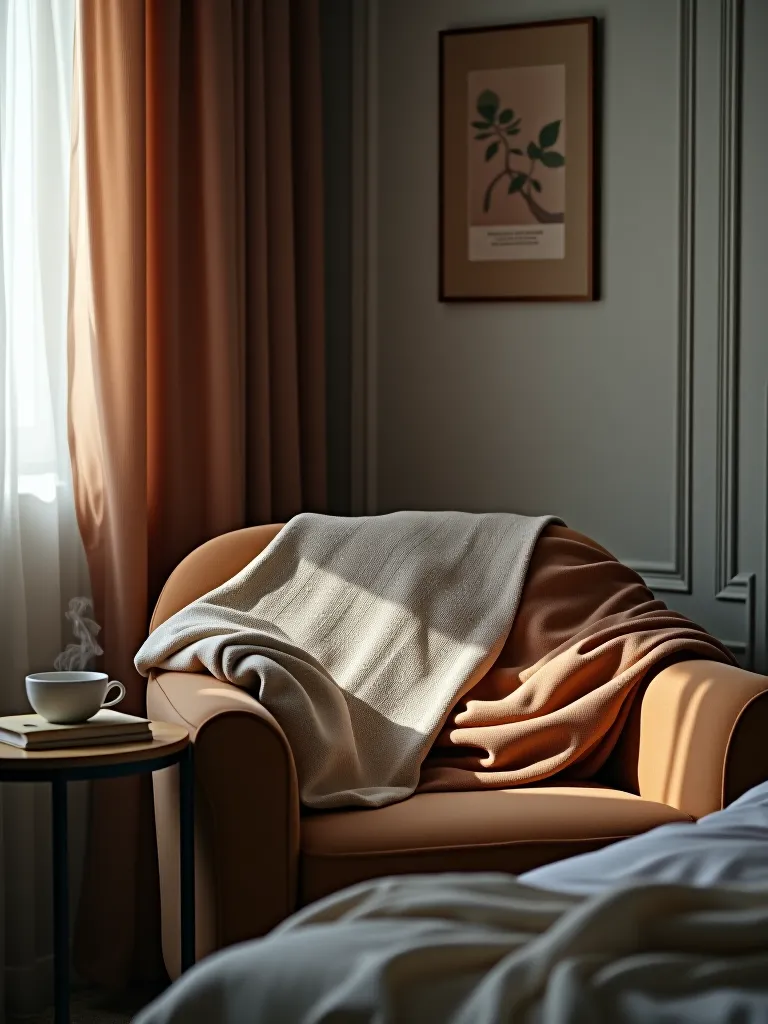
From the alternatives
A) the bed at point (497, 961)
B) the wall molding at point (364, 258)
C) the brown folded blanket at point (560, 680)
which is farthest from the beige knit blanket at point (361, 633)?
the bed at point (497, 961)

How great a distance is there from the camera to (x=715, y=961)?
3.61ft

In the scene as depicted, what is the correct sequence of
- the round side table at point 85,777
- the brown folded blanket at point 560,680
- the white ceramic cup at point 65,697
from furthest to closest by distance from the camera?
1. the brown folded blanket at point 560,680
2. the white ceramic cup at point 65,697
3. the round side table at point 85,777

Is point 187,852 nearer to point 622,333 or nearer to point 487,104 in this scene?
point 622,333

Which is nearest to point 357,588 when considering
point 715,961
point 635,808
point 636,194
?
point 635,808

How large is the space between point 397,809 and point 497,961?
3.74 ft

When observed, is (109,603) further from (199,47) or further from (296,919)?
(296,919)

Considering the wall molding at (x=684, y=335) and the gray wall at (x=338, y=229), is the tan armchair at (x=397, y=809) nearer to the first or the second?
the wall molding at (x=684, y=335)

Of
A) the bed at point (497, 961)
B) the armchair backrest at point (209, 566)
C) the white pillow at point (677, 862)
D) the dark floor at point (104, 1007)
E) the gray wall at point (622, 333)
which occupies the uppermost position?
the gray wall at point (622, 333)

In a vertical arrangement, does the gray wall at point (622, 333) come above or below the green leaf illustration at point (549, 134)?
below

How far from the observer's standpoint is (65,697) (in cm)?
213

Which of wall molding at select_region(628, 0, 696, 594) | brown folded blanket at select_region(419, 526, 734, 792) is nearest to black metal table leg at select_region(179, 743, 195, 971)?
brown folded blanket at select_region(419, 526, 734, 792)

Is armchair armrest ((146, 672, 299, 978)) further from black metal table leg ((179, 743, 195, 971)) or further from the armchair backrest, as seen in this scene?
the armchair backrest

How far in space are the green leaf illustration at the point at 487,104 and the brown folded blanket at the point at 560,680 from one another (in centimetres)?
130

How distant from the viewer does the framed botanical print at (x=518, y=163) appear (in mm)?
3240
